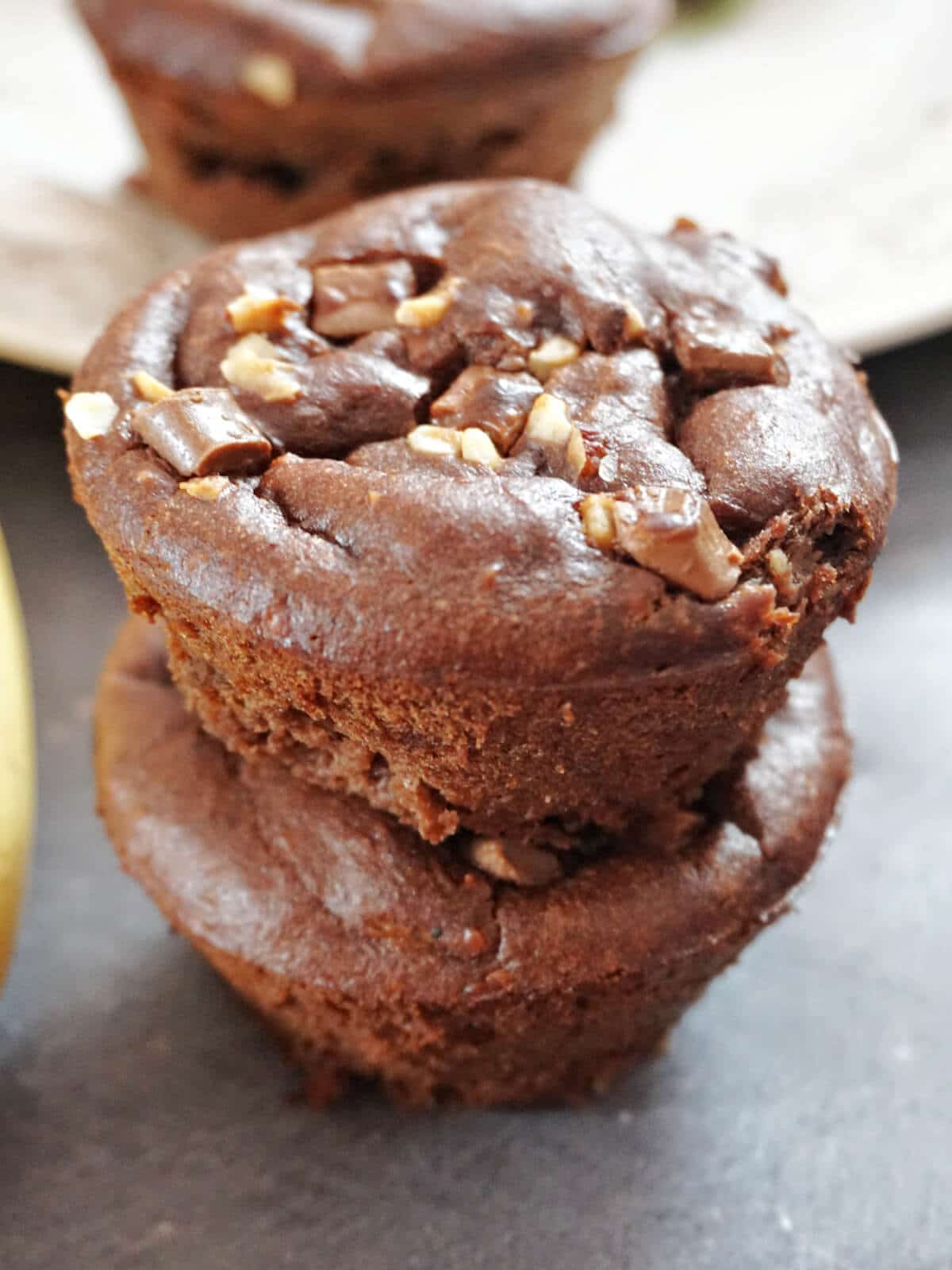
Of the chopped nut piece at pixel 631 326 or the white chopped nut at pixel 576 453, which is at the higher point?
the chopped nut piece at pixel 631 326

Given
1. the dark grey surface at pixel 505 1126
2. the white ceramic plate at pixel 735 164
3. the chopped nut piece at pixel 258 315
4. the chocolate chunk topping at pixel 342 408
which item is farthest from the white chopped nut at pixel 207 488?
the white ceramic plate at pixel 735 164

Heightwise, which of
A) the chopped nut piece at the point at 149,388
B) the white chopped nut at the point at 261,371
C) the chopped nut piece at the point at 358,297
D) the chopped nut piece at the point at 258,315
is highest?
the chopped nut piece at the point at 358,297

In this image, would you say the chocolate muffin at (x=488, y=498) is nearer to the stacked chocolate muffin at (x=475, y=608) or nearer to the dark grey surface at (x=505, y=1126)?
the stacked chocolate muffin at (x=475, y=608)

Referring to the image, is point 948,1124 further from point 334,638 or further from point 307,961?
point 334,638

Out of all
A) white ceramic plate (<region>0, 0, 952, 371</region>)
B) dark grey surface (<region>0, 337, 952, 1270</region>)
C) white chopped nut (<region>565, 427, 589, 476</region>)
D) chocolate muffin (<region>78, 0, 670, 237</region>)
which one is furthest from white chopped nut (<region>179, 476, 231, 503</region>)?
chocolate muffin (<region>78, 0, 670, 237</region>)

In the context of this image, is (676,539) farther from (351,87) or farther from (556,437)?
(351,87)

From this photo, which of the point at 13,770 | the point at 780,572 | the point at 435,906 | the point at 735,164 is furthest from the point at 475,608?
the point at 735,164

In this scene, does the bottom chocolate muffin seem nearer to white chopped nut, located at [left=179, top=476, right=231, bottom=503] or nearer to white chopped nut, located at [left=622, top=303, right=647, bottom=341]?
white chopped nut, located at [left=179, top=476, right=231, bottom=503]

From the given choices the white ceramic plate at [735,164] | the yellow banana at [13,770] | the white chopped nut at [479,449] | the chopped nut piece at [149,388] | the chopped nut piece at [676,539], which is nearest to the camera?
the chopped nut piece at [676,539]
